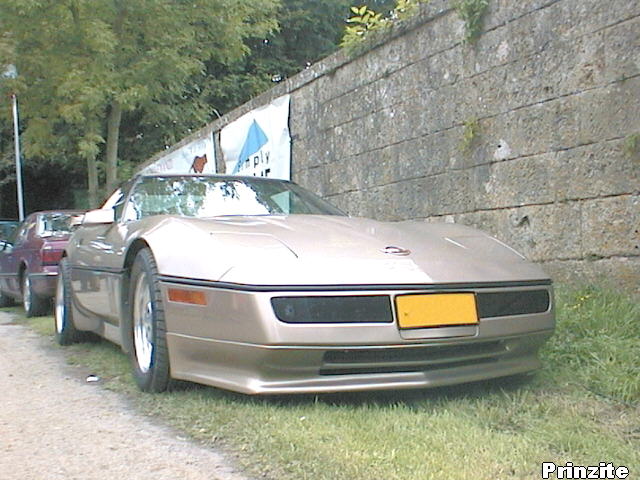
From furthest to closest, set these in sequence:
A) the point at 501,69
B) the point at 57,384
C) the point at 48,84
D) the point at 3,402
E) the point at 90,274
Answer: the point at 48,84
the point at 501,69
the point at 90,274
the point at 57,384
the point at 3,402

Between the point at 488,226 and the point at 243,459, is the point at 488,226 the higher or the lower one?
the higher one

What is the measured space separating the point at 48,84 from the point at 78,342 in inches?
358

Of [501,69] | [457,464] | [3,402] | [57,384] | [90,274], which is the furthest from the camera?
[501,69]

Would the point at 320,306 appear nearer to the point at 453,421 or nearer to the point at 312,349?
the point at 312,349

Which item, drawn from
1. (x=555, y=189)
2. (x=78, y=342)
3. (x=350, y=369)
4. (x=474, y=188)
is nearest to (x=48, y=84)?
(x=78, y=342)

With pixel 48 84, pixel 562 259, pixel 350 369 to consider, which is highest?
pixel 48 84

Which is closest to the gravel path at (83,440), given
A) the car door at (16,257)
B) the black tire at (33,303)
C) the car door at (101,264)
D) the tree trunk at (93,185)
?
the car door at (101,264)

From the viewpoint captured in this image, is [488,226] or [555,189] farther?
[488,226]

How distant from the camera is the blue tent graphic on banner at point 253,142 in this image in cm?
899

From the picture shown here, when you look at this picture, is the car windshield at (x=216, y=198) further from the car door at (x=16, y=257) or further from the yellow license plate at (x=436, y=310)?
the car door at (x=16, y=257)

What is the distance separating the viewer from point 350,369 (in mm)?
2918

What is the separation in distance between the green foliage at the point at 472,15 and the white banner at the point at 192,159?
5.91 m

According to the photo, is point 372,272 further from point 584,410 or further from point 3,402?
point 3,402

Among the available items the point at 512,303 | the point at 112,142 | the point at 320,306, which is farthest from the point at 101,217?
the point at 112,142
